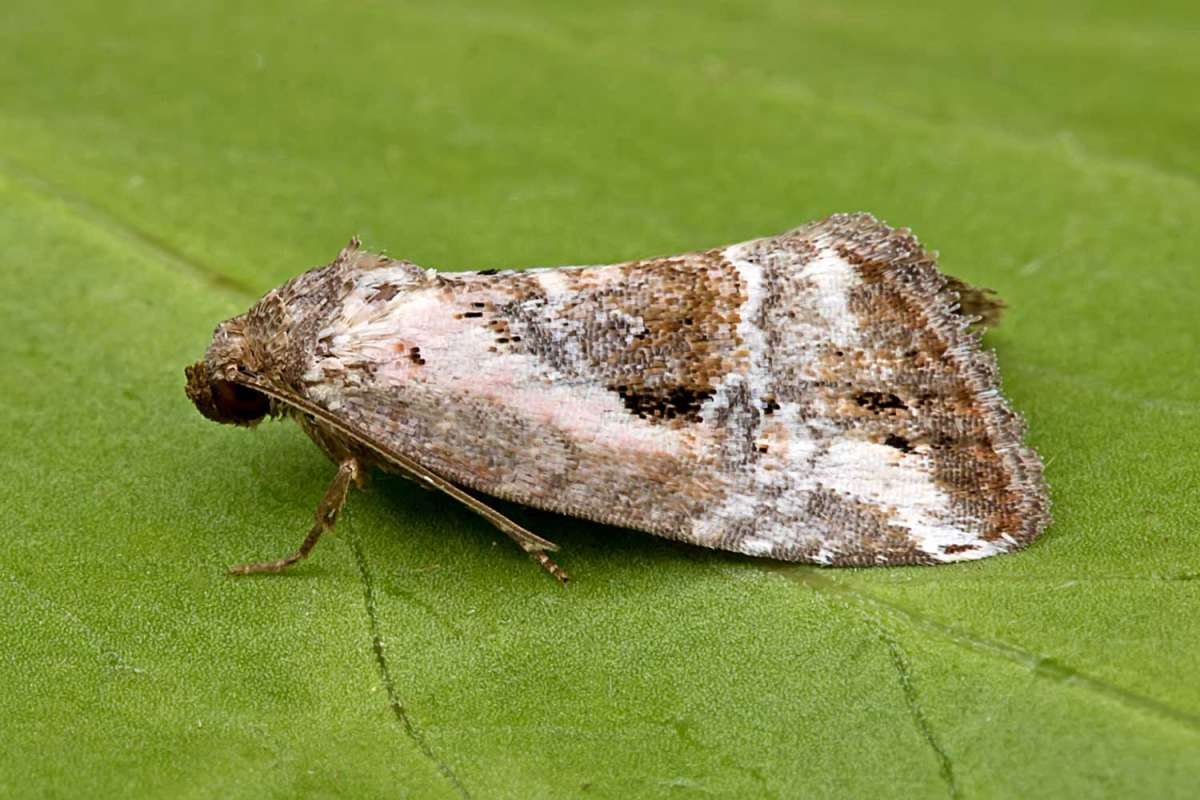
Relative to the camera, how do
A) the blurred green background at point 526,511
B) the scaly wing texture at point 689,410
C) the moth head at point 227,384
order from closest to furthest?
the blurred green background at point 526,511 < the scaly wing texture at point 689,410 < the moth head at point 227,384

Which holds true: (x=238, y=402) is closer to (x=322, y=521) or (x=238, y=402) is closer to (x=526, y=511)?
(x=322, y=521)

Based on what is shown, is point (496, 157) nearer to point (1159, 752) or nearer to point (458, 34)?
point (458, 34)

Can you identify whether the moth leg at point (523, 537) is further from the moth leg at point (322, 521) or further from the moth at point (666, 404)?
the moth leg at point (322, 521)

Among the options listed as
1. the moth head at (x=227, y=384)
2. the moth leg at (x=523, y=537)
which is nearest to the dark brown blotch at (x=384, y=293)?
the moth head at (x=227, y=384)

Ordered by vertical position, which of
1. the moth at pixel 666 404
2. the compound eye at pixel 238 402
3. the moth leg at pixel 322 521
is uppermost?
the moth at pixel 666 404

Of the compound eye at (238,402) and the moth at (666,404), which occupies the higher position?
the moth at (666,404)

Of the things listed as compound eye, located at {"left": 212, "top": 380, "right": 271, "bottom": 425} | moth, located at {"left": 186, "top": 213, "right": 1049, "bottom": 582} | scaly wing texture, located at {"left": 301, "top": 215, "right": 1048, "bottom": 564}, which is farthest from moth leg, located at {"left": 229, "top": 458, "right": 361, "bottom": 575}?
compound eye, located at {"left": 212, "top": 380, "right": 271, "bottom": 425}
